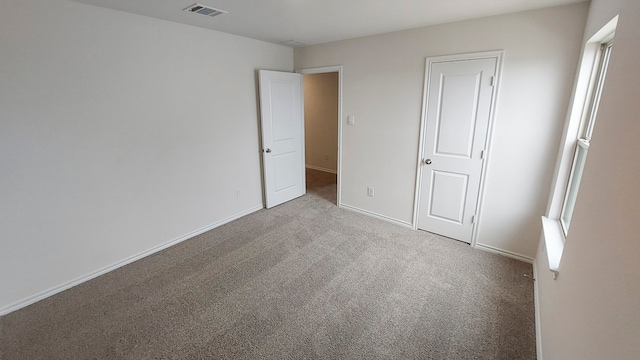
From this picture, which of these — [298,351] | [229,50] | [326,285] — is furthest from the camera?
[229,50]

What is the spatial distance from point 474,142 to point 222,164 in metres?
2.91

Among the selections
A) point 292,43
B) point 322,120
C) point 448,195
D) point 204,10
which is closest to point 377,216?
point 448,195

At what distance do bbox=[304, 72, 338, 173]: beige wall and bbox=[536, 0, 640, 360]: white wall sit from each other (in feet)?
15.1

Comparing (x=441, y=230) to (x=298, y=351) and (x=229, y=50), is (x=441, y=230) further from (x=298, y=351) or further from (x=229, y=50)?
(x=229, y=50)

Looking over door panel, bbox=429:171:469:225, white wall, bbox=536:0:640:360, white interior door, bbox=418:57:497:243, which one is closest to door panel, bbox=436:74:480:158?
white interior door, bbox=418:57:497:243

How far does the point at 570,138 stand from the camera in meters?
2.19

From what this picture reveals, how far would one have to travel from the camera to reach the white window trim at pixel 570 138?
77.3 inches

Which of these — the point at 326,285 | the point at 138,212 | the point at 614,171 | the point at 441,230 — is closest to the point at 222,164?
the point at 138,212

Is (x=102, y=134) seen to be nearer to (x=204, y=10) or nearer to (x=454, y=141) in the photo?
(x=204, y=10)

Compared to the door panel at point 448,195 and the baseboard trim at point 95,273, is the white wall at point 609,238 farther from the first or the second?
the baseboard trim at point 95,273

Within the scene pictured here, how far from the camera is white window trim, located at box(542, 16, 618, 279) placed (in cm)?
196

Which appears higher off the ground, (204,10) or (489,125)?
(204,10)

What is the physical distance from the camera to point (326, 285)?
94.4 inches

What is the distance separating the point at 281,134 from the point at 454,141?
90.8 inches
